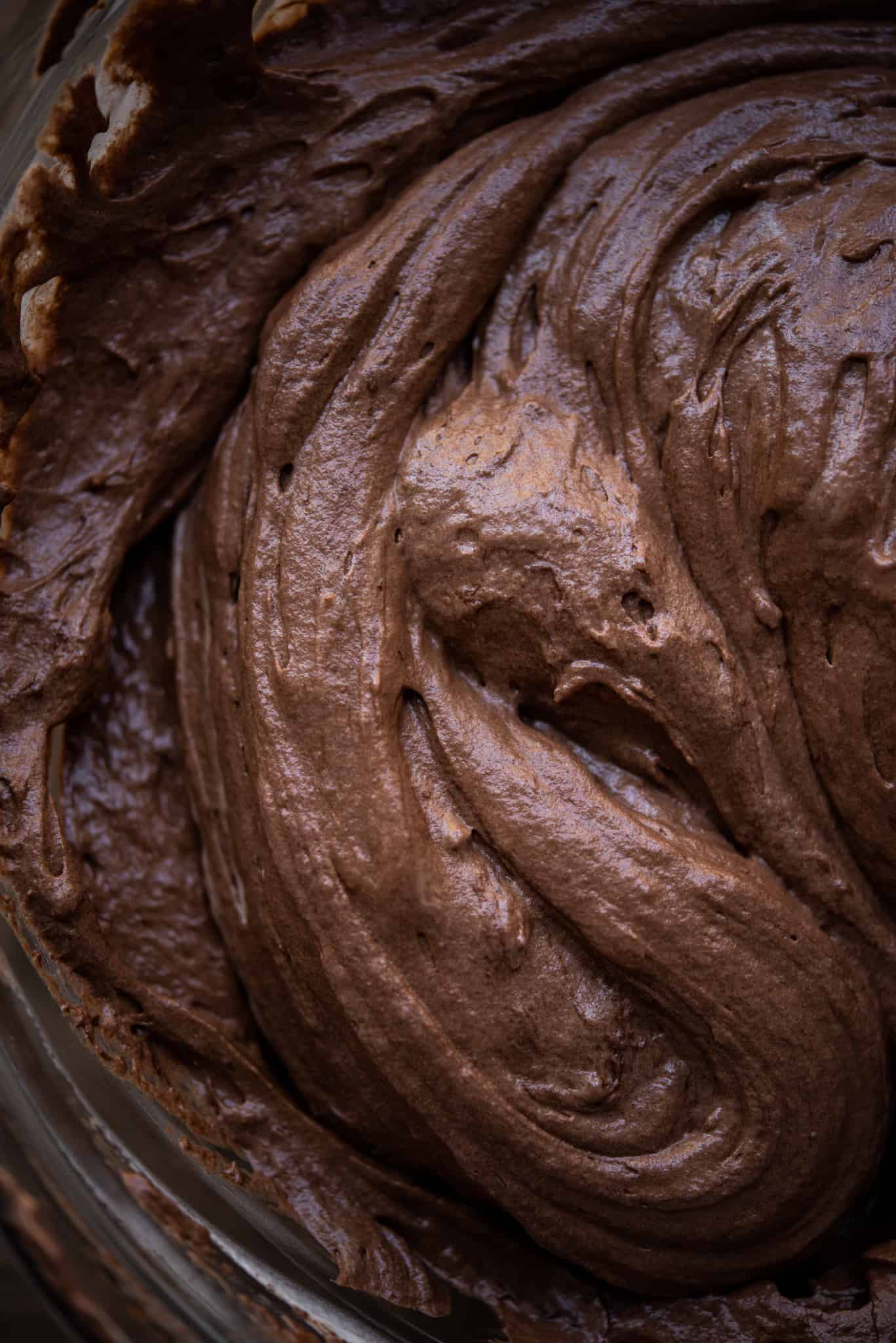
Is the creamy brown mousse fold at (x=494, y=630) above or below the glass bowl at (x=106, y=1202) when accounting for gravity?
above

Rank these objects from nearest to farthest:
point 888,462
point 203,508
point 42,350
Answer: point 888,462
point 42,350
point 203,508

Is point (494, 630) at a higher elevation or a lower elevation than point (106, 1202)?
higher

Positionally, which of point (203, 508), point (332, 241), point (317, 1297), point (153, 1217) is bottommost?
point (317, 1297)

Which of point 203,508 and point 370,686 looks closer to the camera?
point 370,686

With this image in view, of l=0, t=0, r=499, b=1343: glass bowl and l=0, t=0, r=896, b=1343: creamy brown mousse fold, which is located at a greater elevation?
l=0, t=0, r=896, b=1343: creamy brown mousse fold

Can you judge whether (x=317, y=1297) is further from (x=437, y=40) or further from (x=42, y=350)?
(x=437, y=40)

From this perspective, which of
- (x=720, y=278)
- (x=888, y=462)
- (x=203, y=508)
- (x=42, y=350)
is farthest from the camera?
(x=203, y=508)

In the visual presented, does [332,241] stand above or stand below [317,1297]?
above

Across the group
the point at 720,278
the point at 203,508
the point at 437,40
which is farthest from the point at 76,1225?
the point at 437,40
